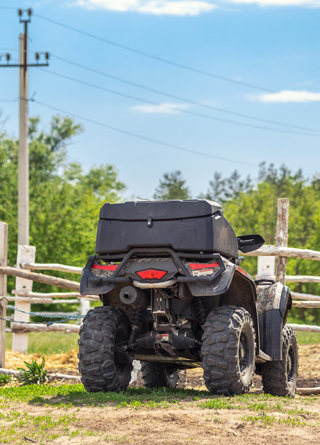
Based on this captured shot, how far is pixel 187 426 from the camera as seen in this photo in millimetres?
4234

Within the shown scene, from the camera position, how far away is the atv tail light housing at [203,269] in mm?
5320

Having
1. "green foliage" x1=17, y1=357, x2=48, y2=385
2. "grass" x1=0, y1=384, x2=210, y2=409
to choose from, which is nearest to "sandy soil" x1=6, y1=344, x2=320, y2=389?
"green foliage" x1=17, y1=357, x2=48, y2=385

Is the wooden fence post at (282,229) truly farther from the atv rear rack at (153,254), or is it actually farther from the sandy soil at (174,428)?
the sandy soil at (174,428)

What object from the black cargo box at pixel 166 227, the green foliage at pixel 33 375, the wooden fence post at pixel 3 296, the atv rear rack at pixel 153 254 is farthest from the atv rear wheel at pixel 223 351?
the wooden fence post at pixel 3 296

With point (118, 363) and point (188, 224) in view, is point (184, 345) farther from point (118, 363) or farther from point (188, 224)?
point (188, 224)

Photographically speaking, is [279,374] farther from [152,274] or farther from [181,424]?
→ [181,424]

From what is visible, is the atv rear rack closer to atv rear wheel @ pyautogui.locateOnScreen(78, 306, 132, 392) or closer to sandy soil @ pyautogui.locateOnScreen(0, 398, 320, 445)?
atv rear wheel @ pyautogui.locateOnScreen(78, 306, 132, 392)

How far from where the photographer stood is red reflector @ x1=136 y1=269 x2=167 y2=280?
5.39 metres

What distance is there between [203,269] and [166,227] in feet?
1.69

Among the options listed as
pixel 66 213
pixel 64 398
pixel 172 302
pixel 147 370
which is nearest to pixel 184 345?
pixel 172 302

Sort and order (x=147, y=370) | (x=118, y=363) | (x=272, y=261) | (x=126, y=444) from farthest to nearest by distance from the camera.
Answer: (x=272, y=261), (x=147, y=370), (x=118, y=363), (x=126, y=444)

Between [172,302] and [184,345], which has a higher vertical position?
[172,302]

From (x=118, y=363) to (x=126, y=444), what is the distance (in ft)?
6.84

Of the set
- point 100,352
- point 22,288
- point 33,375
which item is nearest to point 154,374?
point 33,375
